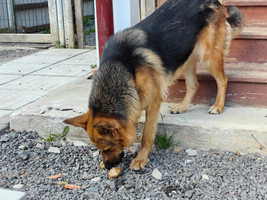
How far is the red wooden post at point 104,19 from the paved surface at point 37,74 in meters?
1.23

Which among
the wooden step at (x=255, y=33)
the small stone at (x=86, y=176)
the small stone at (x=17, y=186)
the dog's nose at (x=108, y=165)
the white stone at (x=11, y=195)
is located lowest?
the small stone at (x=17, y=186)

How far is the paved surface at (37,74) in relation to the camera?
489 centimetres

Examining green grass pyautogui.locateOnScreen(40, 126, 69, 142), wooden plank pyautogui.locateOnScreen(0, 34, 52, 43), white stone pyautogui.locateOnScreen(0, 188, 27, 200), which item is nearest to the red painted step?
green grass pyautogui.locateOnScreen(40, 126, 69, 142)

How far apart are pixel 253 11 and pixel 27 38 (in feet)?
19.7

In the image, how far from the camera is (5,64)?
7086mm

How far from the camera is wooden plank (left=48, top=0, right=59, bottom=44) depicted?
26.9ft

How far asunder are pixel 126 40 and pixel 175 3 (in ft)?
2.76

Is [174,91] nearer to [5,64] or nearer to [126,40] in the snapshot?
[126,40]

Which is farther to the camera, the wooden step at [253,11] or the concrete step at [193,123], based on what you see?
the wooden step at [253,11]

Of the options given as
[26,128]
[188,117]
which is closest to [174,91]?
[188,117]

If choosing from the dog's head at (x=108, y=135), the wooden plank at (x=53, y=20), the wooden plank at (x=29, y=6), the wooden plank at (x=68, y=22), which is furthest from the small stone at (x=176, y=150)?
the wooden plank at (x=29, y=6)

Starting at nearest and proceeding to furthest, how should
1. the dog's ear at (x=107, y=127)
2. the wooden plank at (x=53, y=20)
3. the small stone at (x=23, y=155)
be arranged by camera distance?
the dog's ear at (x=107, y=127), the small stone at (x=23, y=155), the wooden plank at (x=53, y=20)

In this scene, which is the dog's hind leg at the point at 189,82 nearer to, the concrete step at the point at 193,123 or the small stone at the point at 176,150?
the concrete step at the point at 193,123

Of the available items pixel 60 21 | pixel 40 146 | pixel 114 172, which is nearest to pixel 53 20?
pixel 60 21
